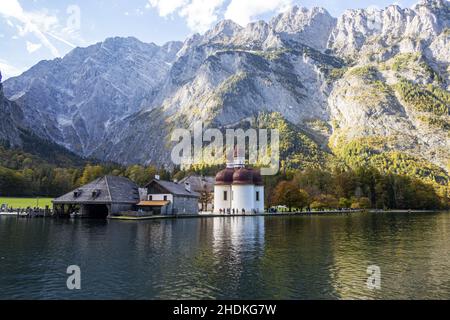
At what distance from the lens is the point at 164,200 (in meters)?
94.8

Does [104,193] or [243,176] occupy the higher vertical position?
[243,176]

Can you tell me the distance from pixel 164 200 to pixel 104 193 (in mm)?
14031

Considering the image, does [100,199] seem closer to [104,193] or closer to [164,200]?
[104,193]

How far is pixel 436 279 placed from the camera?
87.0 feet

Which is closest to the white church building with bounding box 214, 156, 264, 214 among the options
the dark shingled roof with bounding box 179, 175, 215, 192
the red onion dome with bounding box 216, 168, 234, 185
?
the red onion dome with bounding box 216, 168, 234, 185

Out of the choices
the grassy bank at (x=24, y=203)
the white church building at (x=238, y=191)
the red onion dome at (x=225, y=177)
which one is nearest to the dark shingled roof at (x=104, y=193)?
the grassy bank at (x=24, y=203)

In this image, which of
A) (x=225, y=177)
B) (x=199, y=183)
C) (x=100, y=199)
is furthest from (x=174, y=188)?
(x=199, y=183)

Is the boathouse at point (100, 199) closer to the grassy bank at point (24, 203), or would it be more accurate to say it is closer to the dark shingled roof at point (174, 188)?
the dark shingled roof at point (174, 188)

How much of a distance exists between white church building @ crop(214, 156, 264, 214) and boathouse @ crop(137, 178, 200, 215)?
17050 mm

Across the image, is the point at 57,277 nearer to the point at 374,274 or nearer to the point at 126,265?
the point at 126,265

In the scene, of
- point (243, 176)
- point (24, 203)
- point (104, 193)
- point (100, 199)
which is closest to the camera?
point (100, 199)

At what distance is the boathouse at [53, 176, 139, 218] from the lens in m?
84.8
